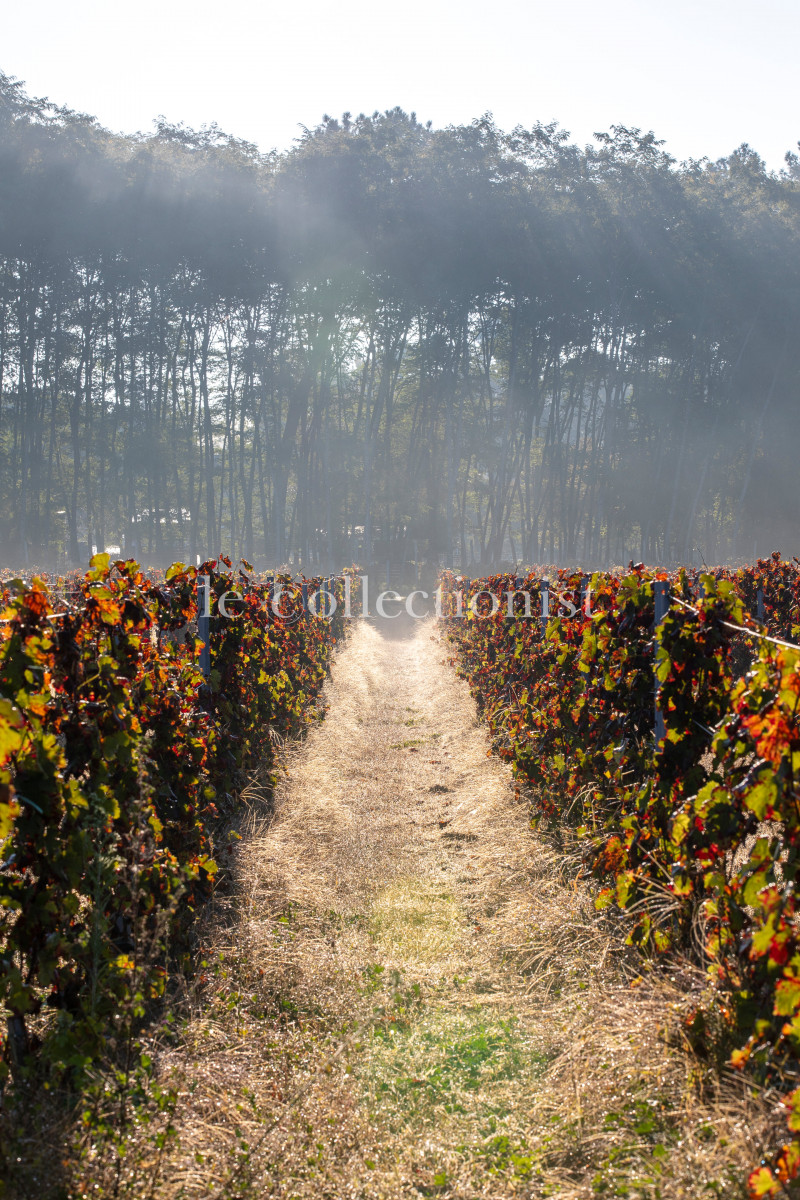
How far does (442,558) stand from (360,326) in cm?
1149

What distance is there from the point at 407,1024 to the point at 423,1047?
0.52ft

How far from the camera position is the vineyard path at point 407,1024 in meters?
2.16

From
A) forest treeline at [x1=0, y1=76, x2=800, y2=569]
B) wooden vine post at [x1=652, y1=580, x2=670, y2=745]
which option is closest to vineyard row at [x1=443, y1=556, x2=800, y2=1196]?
wooden vine post at [x1=652, y1=580, x2=670, y2=745]

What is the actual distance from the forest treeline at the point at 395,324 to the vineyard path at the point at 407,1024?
25176 mm

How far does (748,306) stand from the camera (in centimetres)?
3006

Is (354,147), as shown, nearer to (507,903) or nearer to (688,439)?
(688,439)

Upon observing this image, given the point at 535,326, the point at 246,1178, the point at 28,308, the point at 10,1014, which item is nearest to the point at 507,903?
the point at 246,1178

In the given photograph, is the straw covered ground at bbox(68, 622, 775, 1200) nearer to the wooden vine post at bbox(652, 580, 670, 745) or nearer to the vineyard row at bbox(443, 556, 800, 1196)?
the vineyard row at bbox(443, 556, 800, 1196)

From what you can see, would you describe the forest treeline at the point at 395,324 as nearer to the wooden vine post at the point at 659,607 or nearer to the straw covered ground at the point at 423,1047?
the straw covered ground at the point at 423,1047

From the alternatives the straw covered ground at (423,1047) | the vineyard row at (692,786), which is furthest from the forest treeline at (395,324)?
the straw covered ground at (423,1047)

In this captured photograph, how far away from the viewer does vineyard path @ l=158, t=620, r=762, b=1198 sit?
2.16 meters

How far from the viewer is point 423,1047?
2.81 meters

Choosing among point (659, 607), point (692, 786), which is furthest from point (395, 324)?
point (692, 786)

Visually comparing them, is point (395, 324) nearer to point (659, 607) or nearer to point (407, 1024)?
point (659, 607)
